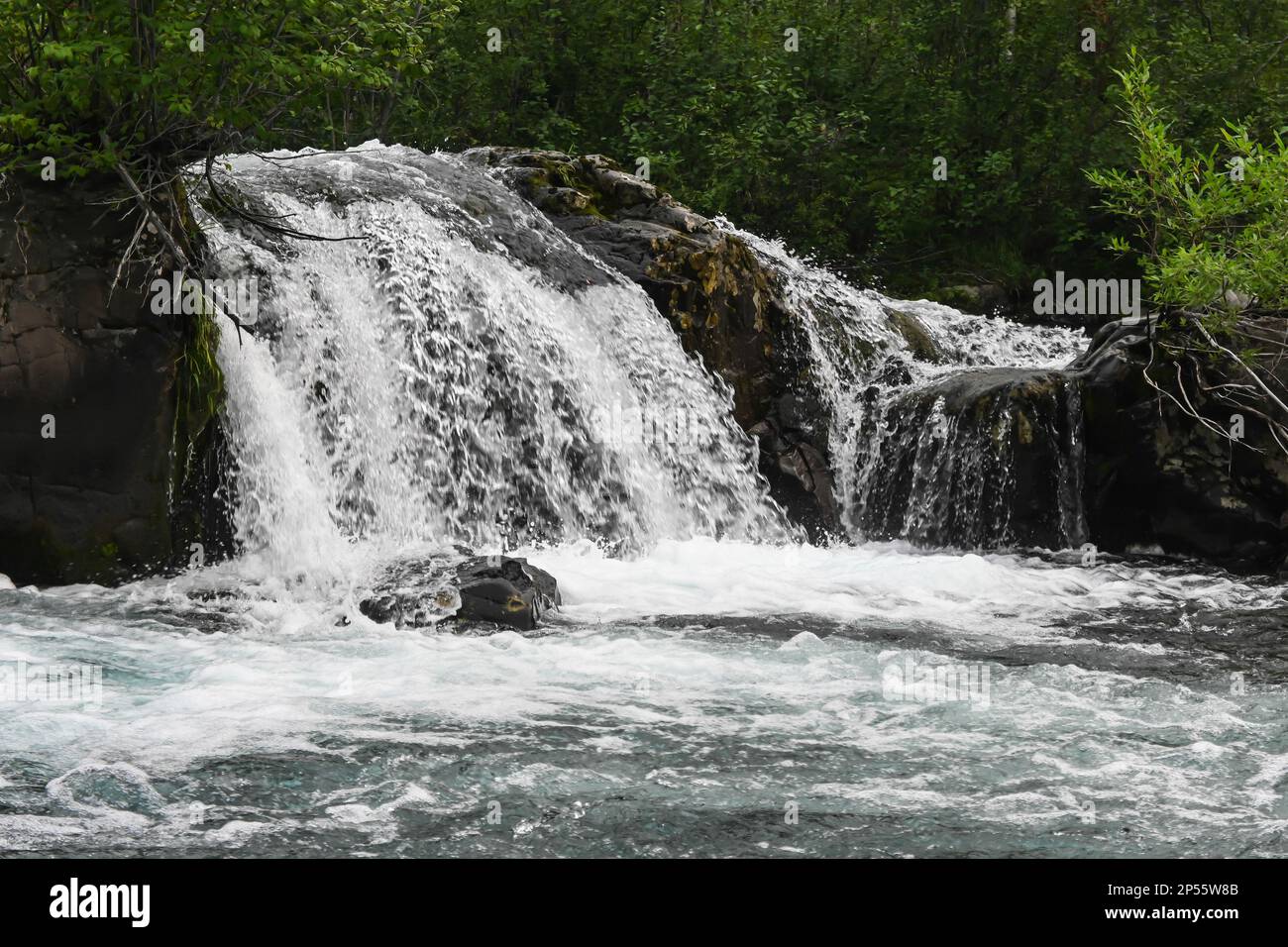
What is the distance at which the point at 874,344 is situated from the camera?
591 inches

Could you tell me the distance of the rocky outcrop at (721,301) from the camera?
1351cm

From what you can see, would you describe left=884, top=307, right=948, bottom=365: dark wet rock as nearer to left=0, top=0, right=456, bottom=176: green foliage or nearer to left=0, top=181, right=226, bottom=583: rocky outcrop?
left=0, top=0, right=456, bottom=176: green foliage

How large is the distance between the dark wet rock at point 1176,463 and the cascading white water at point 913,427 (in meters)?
0.25

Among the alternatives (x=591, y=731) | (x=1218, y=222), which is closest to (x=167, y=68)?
(x=591, y=731)

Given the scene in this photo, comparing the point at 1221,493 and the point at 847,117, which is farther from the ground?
the point at 847,117

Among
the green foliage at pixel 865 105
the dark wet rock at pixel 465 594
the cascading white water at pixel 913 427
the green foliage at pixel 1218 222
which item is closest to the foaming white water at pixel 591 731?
the dark wet rock at pixel 465 594

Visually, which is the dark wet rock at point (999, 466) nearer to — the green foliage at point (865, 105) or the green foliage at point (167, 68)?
the green foliage at point (167, 68)

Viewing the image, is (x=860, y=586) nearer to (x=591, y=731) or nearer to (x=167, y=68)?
(x=591, y=731)

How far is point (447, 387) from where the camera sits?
11.3 metres
